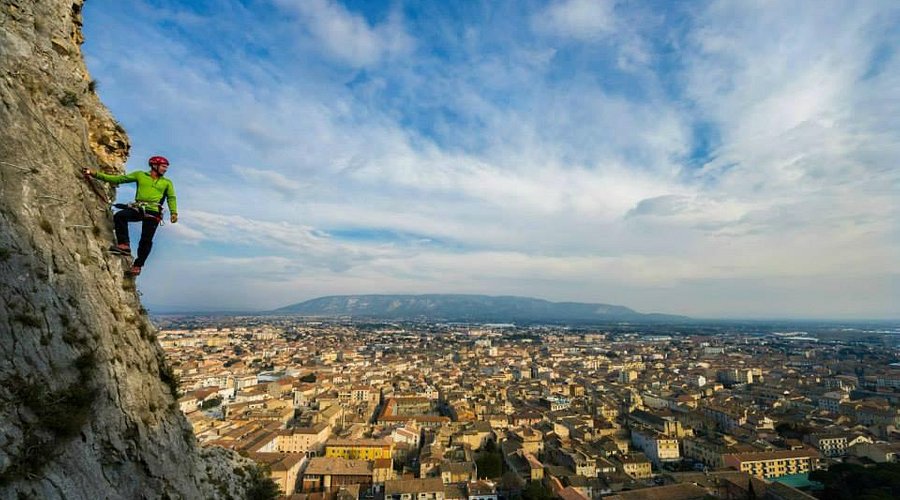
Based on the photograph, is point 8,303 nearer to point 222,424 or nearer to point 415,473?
point 415,473

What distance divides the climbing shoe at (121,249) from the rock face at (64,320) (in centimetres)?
11

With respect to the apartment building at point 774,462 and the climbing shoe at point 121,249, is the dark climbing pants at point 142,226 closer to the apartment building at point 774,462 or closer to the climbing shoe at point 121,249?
the climbing shoe at point 121,249

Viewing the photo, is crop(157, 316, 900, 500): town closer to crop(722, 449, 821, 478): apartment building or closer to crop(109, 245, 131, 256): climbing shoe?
crop(722, 449, 821, 478): apartment building

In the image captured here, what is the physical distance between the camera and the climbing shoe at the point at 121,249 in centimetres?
582

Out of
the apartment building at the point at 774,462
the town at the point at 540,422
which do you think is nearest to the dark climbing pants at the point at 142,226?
the town at the point at 540,422

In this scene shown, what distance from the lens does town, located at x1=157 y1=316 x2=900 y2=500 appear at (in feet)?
97.1

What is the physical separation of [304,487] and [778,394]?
5997 centimetres

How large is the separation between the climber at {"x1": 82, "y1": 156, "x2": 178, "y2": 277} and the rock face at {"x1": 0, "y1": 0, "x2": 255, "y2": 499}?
0.16 metres

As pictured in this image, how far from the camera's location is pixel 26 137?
509cm

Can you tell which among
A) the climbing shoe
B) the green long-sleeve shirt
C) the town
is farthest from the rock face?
the town

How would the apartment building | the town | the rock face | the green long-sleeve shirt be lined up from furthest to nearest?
the apartment building < the town < the green long-sleeve shirt < the rock face

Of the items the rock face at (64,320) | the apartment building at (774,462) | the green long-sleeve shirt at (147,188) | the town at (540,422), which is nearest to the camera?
the rock face at (64,320)

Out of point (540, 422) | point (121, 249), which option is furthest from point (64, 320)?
point (540, 422)

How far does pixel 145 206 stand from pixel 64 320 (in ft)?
5.50
